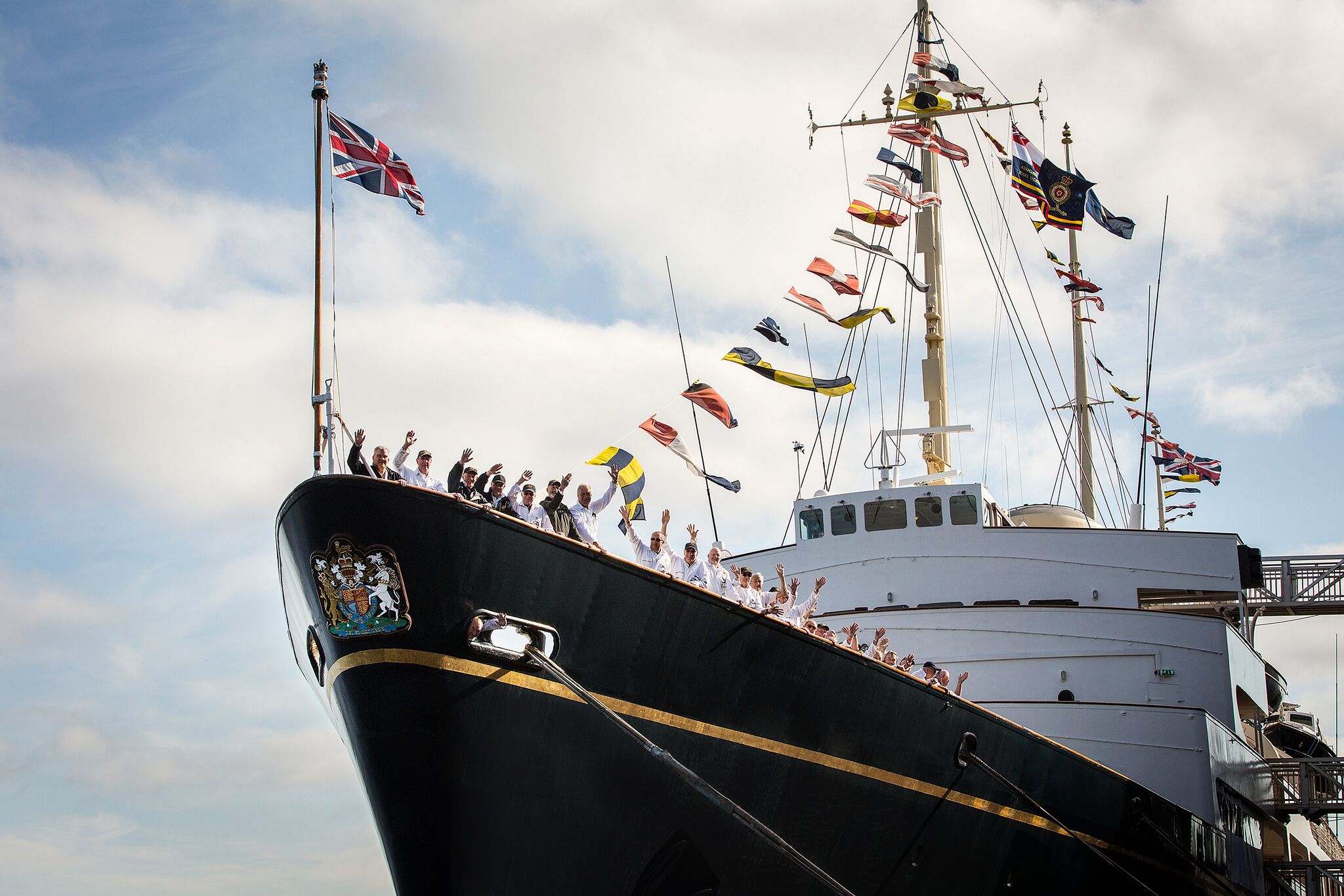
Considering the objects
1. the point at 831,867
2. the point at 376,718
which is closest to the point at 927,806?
the point at 831,867

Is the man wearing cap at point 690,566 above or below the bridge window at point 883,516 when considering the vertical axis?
below

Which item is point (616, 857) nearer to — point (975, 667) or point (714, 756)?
point (714, 756)

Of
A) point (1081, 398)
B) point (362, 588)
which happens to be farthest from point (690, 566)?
point (1081, 398)

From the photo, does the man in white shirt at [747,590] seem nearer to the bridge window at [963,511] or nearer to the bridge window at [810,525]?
the bridge window at [810,525]

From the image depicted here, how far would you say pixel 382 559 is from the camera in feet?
30.5

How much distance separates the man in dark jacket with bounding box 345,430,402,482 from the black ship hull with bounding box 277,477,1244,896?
32 cm

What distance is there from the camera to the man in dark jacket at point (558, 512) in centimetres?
1047

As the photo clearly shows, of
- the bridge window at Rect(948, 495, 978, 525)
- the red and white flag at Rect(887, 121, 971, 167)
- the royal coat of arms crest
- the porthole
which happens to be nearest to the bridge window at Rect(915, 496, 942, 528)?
the bridge window at Rect(948, 495, 978, 525)

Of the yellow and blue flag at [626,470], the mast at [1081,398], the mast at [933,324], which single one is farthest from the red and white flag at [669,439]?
the mast at [1081,398]

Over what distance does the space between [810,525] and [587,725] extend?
9938mm

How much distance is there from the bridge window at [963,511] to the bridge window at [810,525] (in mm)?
1853

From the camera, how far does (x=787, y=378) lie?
16.4m

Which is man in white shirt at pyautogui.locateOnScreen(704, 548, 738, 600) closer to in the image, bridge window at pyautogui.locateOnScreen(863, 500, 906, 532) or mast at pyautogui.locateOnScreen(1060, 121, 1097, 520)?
bridge window at pyautogui.locateOnScreen(863, 500, 906, 532)

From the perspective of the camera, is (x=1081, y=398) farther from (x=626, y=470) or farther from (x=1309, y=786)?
(x=626, y=470)
